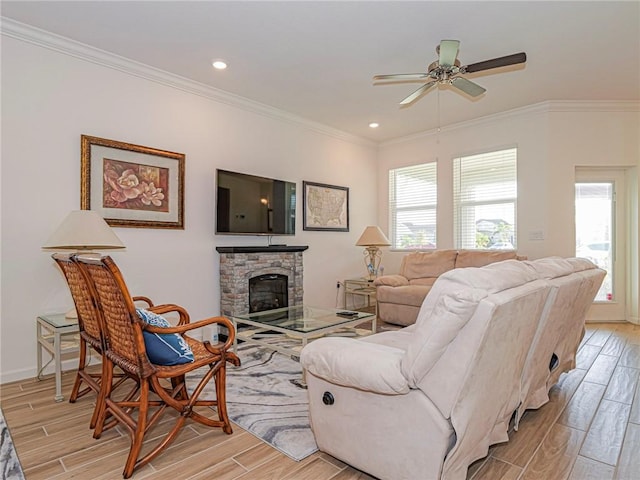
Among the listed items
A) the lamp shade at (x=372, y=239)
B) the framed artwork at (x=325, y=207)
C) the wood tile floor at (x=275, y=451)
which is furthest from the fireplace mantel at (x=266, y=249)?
the wood tile floor at (x=275, y=451)

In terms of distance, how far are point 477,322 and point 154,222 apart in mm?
3341

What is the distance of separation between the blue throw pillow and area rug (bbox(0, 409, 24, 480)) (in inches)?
31.4

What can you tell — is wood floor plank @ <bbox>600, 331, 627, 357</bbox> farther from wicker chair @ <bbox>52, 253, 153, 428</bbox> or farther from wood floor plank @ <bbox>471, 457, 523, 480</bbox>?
wicker chair @ <bbox>52, 253, 153, 428</bbox>

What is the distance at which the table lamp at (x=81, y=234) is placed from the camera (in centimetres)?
269

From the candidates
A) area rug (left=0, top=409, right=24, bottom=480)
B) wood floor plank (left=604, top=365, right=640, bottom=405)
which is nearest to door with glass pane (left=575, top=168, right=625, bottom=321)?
wood floor plank (left=604, top=365, right=640, bottom=405)

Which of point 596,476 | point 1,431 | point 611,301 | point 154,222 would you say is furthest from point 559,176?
point 1,431

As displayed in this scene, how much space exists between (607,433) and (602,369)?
51.9 inches

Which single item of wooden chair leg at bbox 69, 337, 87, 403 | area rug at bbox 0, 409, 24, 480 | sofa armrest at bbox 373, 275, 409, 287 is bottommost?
area rug at bbox 0, 409, 24, 480

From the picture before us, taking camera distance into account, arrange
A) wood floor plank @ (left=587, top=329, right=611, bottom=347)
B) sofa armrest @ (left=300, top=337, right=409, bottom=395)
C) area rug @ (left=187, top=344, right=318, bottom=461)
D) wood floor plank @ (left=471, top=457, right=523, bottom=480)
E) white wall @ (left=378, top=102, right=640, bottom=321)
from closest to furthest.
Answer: sofa armrest @ (left=300, top=337, right=409, bottom=395), wood floor plank @ (left=471, top=457, right=523, bottom=480), area rug @ (left=187, top=344, right=318, bottom=461), wood floor plank @ (left=587, top=329, right=611, bottom=347), white wall @ (left=378, top=102, right=640, bottom=321)

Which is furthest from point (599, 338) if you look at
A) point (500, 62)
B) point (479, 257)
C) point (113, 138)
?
point (113, 138)

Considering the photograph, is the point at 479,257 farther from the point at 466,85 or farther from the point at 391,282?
the point at 466,85

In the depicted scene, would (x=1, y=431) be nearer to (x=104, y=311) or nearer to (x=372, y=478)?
(x=104, y=311)

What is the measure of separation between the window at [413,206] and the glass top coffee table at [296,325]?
10.1 ft

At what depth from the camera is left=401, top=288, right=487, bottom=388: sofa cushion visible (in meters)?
1.35
